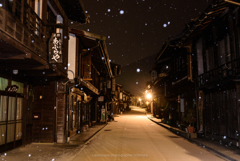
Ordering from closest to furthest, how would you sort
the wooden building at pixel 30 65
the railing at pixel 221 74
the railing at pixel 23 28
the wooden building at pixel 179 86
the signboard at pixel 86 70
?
the railing at pixel 23 28
the wooden building at pixel 30 65
the railing at pixel 221 74
the signboard at pixel 86 70
the wooden building at pixel 179 86

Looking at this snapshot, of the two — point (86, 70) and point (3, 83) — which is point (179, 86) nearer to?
point (86, 70)

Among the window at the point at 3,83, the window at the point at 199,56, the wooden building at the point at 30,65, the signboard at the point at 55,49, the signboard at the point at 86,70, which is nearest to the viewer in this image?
the wooden building at the point at 30,65

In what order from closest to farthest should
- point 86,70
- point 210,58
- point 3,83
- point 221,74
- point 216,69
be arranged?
point 3,83 < point 221,74 < point 216,69 < point 210,58 < point 86,70

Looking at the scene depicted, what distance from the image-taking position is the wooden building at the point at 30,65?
7.42 meters

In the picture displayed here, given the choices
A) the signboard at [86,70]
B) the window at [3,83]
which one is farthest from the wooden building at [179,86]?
the window at [3,83]

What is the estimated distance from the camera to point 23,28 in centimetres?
782

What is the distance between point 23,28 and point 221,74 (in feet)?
36.9

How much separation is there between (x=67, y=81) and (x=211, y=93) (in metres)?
9.88

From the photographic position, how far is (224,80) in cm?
1227

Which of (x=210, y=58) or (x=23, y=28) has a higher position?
(x=210, y=58)

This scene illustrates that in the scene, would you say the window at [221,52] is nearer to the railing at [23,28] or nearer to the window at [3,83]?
the railing at [23,28]

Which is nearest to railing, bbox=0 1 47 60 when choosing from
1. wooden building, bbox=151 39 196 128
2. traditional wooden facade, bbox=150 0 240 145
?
traditional wooden facade, bbox=150 0 240 145

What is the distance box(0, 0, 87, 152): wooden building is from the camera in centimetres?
742

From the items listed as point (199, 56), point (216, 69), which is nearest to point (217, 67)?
point (216, 69)
